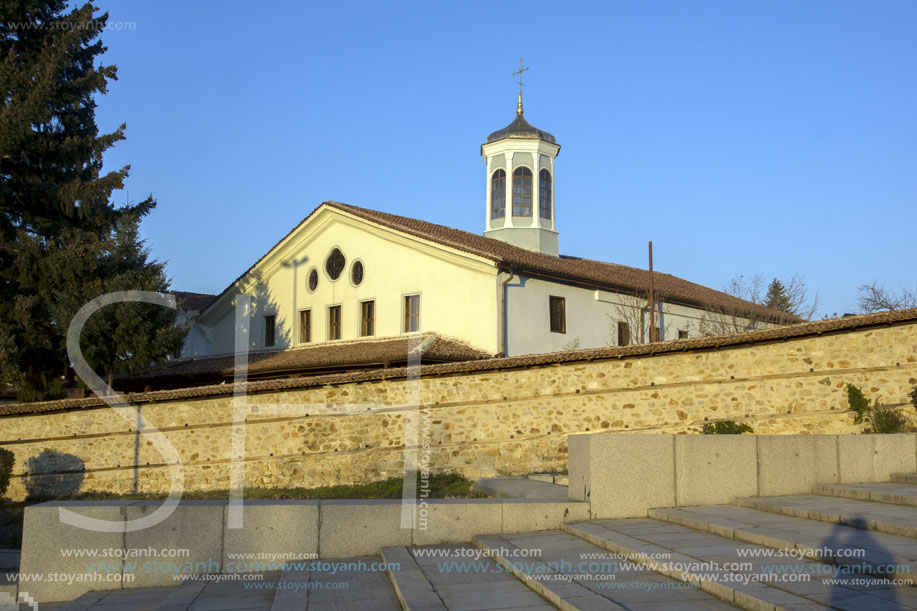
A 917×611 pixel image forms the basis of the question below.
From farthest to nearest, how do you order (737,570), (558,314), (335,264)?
(335,264), (558,314), (737,570)

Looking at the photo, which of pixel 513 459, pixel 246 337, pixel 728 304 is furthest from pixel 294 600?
pixel 728 304

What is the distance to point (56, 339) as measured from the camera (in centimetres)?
2208

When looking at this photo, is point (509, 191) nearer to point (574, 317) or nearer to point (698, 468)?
point (574, 317)

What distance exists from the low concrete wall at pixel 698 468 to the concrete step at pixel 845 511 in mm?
232

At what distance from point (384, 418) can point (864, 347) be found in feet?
29.0

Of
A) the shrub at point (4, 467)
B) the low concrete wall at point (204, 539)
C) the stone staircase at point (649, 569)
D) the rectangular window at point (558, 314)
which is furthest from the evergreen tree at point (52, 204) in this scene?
the stone staircase at point (649, 569)

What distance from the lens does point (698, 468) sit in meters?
8.39

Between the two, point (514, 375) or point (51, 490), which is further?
point (51, 490)

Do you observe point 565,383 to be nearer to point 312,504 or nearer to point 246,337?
point 312,504

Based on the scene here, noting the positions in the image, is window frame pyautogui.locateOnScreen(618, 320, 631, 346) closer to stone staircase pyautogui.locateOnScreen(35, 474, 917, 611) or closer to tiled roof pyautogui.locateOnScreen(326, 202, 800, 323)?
tiled roof pyautogui.locateOnScreen(326, 202, 800, 323)

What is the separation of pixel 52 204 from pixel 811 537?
2222 centimetres

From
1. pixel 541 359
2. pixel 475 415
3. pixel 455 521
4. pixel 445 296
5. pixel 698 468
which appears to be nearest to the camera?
pixel 455 521

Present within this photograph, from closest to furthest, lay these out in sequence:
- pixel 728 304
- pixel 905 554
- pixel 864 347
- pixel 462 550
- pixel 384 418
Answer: pixel 905 554, pixel 462 550, pixel 864 347, pixel 384 418, pixel 728 304

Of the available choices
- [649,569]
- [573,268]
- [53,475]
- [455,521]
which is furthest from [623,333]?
[649,569]
